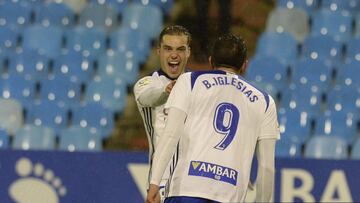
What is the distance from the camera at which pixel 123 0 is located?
1041 cm

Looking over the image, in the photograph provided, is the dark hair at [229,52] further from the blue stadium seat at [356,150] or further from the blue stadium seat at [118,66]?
the blue stadium seat at [118,66]

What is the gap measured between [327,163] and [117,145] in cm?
250

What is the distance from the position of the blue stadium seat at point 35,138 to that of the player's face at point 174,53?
365 cm

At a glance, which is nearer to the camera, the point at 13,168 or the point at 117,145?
the point at 13,168

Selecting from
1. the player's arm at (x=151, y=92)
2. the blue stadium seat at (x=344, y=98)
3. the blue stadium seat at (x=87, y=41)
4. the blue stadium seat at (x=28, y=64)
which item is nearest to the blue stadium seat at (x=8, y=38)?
the blue stadium seat at (x=28, y=64)

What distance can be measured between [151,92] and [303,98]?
4148 millimetres

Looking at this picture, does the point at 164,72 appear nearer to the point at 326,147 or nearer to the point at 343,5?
the point at 326,147

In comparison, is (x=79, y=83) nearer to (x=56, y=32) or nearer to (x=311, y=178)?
(x=56, y=32)

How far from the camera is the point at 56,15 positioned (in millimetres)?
10391

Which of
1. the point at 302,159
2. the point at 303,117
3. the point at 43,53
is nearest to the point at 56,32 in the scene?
the point at 43,53

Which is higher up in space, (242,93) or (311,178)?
(242,93)

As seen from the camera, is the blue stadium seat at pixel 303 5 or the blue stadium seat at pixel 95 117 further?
the blue stadium seat at pixel 303 5

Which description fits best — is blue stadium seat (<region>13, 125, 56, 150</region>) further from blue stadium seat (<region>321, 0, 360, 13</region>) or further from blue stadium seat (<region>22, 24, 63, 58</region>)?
blue stadium seat (<region>321, 0, 360, 13</region>)

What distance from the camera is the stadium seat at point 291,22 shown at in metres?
9.88
